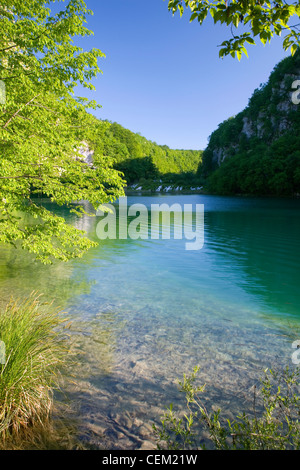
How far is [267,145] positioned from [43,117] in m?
120

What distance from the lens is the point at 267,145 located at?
112m

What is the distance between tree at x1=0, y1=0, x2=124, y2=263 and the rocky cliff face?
104 meters

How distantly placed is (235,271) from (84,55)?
37.1 feet

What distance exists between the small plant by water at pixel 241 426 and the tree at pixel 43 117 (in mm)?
5629

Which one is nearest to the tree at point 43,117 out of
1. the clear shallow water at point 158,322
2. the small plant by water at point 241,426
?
the clear shallow water at point 158,322

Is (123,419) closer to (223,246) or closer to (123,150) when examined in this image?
(223,246)
